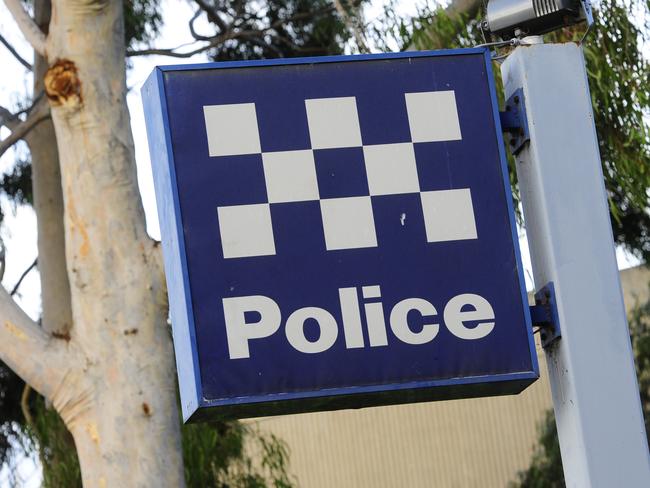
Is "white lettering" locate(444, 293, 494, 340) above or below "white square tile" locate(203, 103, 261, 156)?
below

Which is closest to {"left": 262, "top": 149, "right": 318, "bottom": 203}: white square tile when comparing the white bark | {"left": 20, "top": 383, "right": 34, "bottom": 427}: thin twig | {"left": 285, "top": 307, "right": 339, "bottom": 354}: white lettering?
{"left": 285, "top": 307, "right": 339, "bottom": 354}: white lettering

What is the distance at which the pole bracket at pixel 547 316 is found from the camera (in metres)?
2.71

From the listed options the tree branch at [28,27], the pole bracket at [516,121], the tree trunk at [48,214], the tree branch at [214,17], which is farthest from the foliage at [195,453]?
the pole bracket at [516,121]

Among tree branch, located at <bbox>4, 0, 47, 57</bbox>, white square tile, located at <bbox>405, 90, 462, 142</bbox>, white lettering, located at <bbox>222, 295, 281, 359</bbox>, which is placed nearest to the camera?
white lettering, located at <bbox>222, 295, 281, 359</bbox>

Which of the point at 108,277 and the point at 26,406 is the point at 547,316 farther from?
the point at 26,406

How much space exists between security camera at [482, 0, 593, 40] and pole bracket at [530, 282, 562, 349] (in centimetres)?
59

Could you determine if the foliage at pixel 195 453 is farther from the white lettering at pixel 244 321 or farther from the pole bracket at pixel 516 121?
the white lettering at pixel 244 321

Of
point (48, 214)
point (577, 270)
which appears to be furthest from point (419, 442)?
point (577, 270)

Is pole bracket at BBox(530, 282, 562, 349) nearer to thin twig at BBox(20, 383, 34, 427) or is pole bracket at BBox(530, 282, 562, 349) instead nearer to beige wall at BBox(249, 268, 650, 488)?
thin twig at BBox(20, 383, 34, 427)

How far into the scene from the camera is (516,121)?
287 cm

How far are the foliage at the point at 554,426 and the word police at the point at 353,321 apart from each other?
9.99 m

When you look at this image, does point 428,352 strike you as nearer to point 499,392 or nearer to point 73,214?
point 499,392

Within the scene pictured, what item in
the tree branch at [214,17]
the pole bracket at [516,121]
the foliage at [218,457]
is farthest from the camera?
the tree branch at [214,17]

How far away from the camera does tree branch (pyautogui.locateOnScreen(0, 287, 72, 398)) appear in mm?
6668
